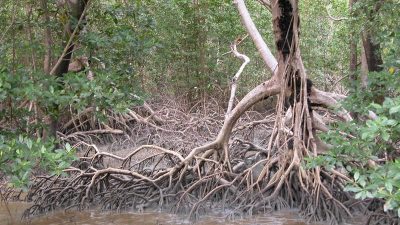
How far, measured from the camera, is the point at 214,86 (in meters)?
13.5

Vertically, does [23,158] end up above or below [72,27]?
below

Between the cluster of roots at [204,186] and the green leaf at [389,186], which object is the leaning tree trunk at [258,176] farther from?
the green leaf at [389,186]

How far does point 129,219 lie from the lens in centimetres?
685

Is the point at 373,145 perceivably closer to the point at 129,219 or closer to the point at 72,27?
the point at 72,27

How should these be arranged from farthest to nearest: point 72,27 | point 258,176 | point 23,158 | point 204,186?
point 204,186 < point 258,176 < point 72,27 < point 23,158

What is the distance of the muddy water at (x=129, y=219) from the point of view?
6410mm

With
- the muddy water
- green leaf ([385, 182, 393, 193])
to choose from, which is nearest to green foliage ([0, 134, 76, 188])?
green leaf ([385, 182, 393, 193])

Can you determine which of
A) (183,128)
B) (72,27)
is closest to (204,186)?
(72,27)

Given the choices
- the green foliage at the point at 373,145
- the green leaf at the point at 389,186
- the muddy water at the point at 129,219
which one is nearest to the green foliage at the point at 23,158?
the green foliage at the point at 373,145

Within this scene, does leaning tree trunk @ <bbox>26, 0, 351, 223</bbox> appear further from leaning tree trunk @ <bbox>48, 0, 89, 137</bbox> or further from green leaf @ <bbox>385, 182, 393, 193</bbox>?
green leaf @ <bbox>385, 182, 393, 193</bbox>

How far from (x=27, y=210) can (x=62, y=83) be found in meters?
2.44

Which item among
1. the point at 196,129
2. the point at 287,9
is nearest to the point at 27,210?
the point at 287,9

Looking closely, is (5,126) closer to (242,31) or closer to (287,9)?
(287,9)

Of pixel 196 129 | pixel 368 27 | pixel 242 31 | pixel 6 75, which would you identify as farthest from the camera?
pixel 242 31
